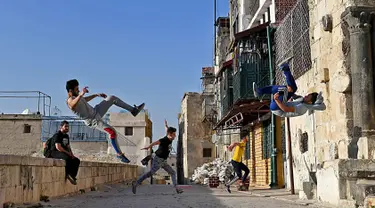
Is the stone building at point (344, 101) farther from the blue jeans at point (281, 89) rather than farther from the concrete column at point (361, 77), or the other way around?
the blue jeans at point (281, 89)

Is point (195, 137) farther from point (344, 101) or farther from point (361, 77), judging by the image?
point (361, 77)

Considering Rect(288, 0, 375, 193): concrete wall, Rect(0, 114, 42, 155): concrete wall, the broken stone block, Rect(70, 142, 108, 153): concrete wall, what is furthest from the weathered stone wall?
Rect(0, 114, 42, 155): concrete wall

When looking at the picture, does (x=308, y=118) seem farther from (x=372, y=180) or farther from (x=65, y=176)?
(x=65, y=176)

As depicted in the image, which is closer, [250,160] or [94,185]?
[94,185]

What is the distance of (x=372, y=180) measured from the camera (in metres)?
8.05

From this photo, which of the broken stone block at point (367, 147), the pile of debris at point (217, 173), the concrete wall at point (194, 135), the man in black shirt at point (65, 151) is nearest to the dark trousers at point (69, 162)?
the man in black shirt at point (65, 151)

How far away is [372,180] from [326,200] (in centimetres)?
112

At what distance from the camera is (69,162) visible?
40.1 ft

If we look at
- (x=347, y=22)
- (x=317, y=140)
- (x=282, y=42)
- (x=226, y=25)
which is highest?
(x=226, y=25)

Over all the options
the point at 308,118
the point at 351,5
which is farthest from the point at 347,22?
the point at 308,118

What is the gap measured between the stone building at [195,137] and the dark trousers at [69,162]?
2650cm

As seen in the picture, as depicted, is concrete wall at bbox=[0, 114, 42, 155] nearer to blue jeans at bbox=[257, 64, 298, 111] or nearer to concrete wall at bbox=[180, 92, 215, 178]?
concrete wall at bbox=[180, 92, 215, 178]

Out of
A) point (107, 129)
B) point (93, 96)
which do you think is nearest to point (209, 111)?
point (107, 129)

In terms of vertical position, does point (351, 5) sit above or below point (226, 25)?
below
